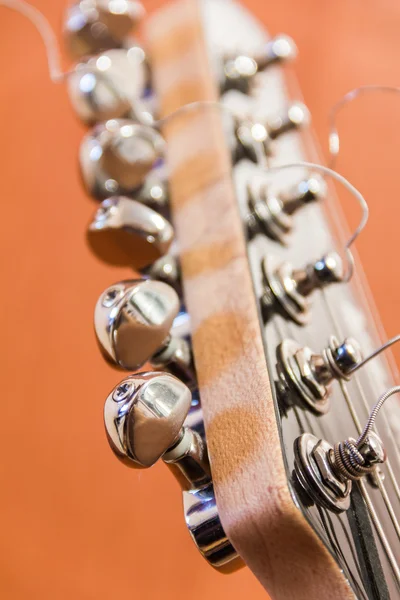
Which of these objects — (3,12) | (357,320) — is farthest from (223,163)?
(3,12)

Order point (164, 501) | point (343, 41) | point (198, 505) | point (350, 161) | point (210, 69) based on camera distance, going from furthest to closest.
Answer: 1. point (343, 41)
2. point (350, 161)
3. point (210, 69)
4. point (164, 501)
5. point (198, 505)

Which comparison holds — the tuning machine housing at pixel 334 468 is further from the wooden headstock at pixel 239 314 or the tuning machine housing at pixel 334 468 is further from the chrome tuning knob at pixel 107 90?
the chrome tuning knob at pixel 107 90

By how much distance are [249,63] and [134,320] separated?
1.35 feet

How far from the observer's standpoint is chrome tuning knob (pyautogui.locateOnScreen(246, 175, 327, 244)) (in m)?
0.52

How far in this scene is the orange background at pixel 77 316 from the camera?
20.7 inches

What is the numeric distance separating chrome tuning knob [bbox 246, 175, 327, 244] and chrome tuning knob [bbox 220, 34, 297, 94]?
18 centimetres

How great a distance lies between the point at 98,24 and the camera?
703 millimetres

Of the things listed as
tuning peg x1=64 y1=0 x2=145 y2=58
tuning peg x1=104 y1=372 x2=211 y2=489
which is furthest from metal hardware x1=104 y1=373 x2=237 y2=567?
tuning peg x1=64 y1=0 x2=145 y2=58

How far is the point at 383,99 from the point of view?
838mm

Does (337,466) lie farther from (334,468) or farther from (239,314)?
(239,314)

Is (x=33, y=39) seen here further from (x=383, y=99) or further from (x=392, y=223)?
(x=392, y=223)

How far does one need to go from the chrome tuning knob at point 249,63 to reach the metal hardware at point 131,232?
0.26 metres

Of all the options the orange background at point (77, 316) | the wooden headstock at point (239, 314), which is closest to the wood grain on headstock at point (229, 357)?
the wooden headstock at point (239, 314)

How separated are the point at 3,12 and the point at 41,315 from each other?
2.16ft
